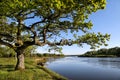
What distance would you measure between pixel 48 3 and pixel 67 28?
375 inches

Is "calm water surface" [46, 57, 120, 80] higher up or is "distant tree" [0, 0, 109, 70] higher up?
"distant tree" [0, 0, 109, 70]

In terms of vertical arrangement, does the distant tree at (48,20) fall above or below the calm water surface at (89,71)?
above

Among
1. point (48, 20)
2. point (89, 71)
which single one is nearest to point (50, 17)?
point (48, 20)

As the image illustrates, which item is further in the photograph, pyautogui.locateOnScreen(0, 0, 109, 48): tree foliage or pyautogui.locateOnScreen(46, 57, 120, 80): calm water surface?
pyautogui.locateOnScreen(46, 57, 120, 80): calm water surface

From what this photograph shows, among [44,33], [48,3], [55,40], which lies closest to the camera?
[48,3]

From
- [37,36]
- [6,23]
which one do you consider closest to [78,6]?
[37,36]

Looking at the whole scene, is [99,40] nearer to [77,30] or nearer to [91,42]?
[91,42]

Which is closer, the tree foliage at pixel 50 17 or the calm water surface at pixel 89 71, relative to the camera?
the tree foliage at pixel 50 17

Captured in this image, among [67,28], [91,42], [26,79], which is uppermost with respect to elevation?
[67,28]

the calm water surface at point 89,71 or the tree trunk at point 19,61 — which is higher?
the tree trunk at point 19,61

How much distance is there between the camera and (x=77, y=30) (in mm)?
32094

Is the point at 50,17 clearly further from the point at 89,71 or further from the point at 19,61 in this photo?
the point at 89,71

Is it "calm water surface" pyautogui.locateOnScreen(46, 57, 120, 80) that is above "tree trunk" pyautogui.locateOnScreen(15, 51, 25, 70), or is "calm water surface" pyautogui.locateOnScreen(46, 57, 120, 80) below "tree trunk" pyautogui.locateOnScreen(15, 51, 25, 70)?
below

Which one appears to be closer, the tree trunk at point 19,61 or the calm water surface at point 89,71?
the tree trunk at point 19,61
